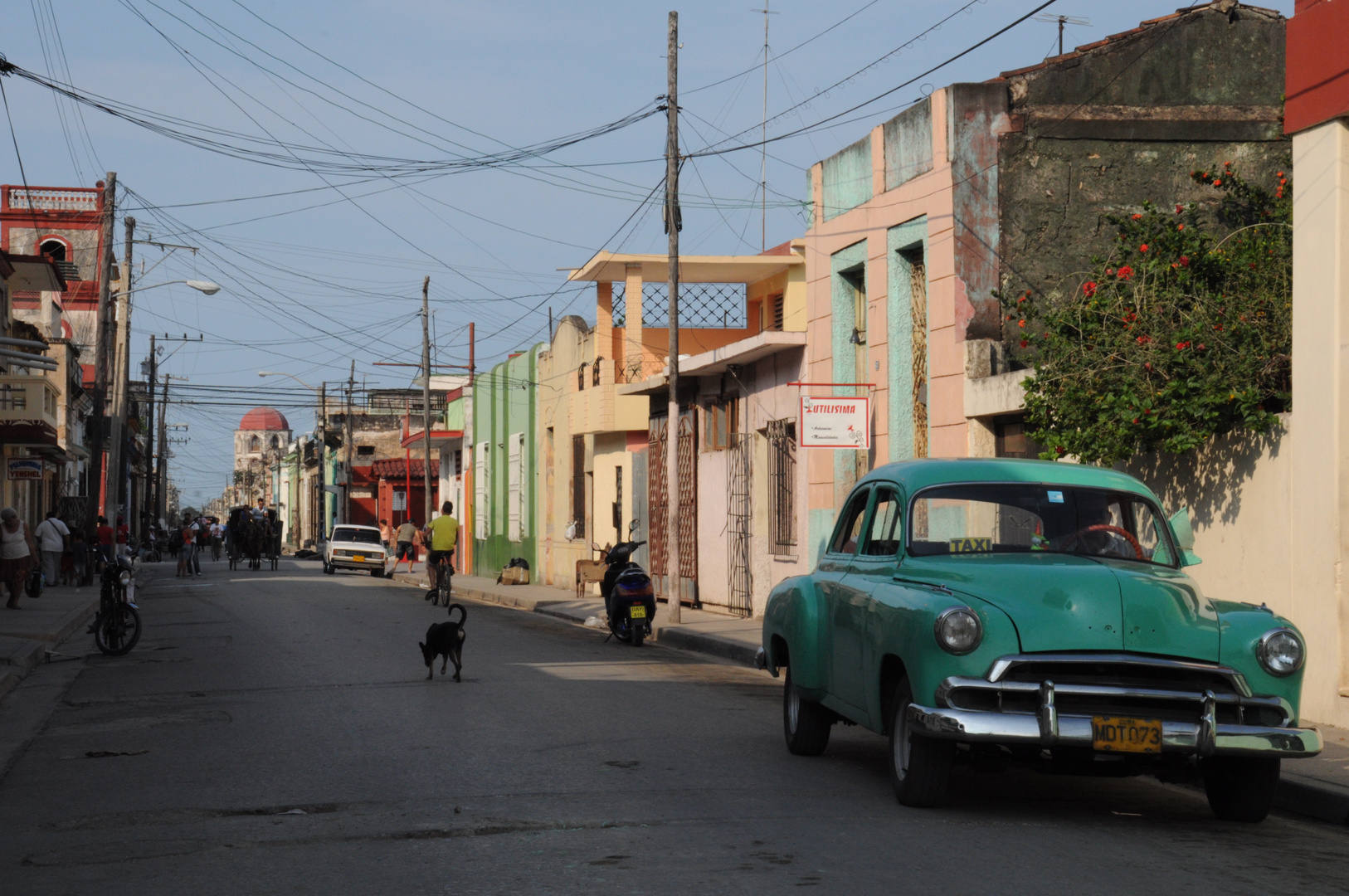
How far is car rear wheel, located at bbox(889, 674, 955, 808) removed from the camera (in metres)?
7.38

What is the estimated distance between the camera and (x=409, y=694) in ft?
42.0

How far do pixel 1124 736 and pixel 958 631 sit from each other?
87cm

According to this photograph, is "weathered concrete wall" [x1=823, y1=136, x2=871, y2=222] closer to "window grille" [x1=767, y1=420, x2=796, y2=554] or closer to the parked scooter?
"window grille" [x1=767, y1=420, x2=796, y2=554]

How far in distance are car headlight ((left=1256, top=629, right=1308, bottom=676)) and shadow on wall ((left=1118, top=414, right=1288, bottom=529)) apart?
4730mm

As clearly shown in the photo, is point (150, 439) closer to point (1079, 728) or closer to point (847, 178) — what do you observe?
point (847, 178)

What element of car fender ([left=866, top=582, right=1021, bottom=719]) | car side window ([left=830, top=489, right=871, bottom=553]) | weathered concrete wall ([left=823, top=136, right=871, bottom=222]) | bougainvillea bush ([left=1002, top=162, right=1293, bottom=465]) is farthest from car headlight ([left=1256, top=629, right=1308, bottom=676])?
weathered concrete wall ([left=823, top=136, right=871, bottom=222])

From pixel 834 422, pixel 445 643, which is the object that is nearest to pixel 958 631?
pixel 445 643

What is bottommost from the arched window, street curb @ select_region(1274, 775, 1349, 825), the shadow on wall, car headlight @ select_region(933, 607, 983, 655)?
street curb @ select_region(1274, 775, 1349, 825)

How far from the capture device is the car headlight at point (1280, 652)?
23.3 ft

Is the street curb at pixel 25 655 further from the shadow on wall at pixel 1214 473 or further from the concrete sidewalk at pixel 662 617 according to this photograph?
the shadow on wall at pixel 1214 473

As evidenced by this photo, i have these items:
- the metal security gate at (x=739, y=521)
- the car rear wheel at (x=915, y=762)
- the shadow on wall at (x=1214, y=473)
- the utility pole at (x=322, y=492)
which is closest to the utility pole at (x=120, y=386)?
the metal security gate at (x=739, y=521)

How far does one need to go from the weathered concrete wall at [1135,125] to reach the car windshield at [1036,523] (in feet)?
33.2

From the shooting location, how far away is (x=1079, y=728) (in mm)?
6770

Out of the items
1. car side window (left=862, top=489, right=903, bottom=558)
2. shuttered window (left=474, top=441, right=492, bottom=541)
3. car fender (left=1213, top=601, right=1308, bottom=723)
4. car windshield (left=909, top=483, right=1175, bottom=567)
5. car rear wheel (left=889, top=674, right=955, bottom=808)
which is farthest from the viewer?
shuttered window (left=474, top=441, right=492, bottom=541)
